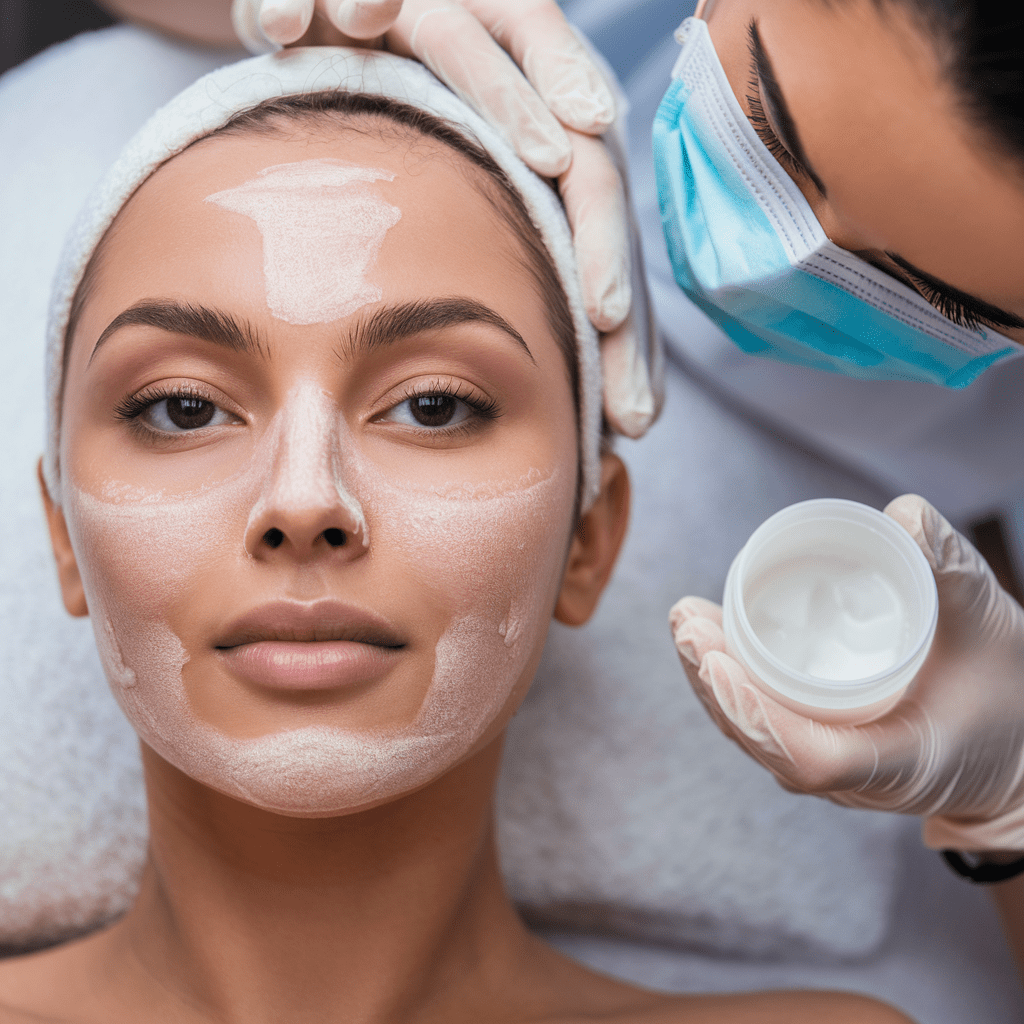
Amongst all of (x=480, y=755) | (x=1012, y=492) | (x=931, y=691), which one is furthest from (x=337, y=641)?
(x=1012, y=492)

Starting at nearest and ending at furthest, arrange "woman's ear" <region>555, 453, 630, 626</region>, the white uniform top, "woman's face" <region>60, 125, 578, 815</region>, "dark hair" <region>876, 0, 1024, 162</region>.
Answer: "dark hair" <region>876, 0, 1024, 162</region> → "woman's face" <region>60, 125, 578, 815</region> → "woman's ear" <region>555, 453, 630, 626</region> → the white uniform top

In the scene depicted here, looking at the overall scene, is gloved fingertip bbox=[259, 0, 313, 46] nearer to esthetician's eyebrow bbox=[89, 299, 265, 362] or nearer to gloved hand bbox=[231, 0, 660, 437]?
gloved hand bbox=[231, 0, 660, 437]

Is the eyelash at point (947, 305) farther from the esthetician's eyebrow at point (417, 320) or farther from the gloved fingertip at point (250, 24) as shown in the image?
the gloved fingertip at point (250, 24)

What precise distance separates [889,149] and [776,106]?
0.51ft

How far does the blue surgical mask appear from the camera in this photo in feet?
3.84

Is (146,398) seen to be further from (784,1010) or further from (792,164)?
(784,1010)

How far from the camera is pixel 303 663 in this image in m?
0.96

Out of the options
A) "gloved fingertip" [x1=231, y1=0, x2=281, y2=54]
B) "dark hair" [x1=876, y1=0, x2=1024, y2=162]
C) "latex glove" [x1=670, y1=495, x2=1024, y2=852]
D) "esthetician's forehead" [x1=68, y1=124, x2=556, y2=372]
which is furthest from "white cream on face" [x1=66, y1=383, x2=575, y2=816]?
"gloved fingertip" [x1=231, y1=0, x2=281, y2=54]

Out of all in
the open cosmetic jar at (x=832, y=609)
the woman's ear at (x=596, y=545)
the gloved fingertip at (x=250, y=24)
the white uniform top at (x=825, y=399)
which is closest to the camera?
the open cosmetic jar at (x=832, y=609)

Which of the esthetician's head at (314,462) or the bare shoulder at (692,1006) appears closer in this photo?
the esthetician's head at (314,462)

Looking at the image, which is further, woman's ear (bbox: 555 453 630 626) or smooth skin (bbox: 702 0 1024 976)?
woman's ear (bbox: 555 453 630 626)

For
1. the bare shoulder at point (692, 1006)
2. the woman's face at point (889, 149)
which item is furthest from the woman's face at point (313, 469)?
the bare shoulder at point (692, 1006)

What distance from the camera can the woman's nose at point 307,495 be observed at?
941 millimetres

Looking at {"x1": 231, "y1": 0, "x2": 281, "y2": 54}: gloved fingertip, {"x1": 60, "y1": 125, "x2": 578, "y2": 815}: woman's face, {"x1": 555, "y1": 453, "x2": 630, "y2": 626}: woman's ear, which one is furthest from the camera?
{"x1": 231, "y1": 0, "x2": 281, "y2": 54}: gloved fingertip
